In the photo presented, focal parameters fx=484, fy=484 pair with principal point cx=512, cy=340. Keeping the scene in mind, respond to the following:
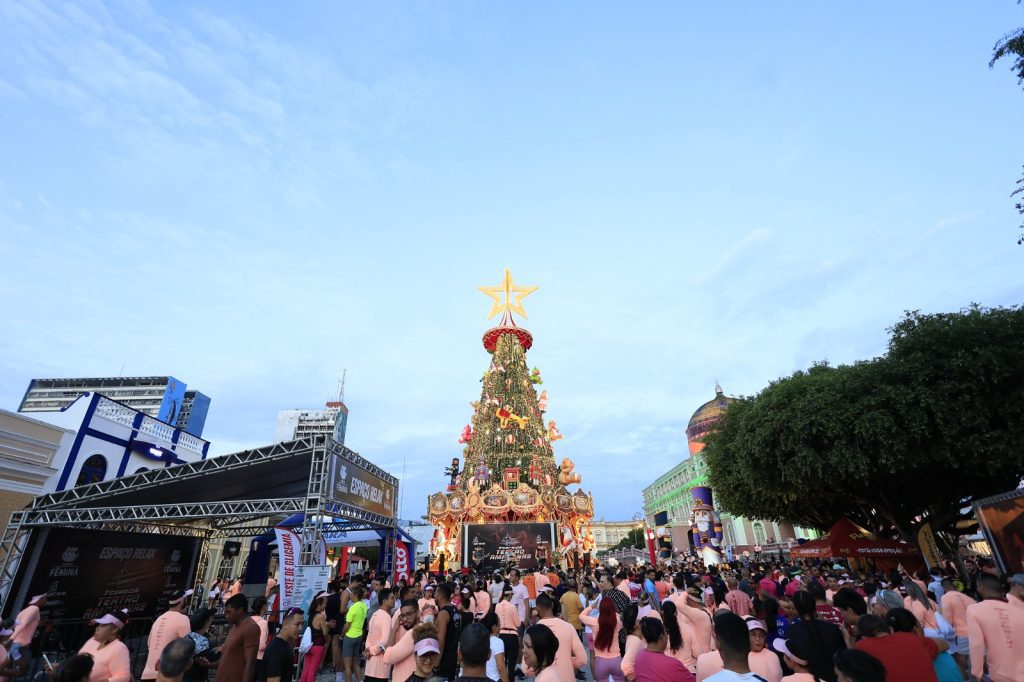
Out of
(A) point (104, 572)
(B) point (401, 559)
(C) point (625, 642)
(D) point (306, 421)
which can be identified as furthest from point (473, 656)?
(D) point (306, 421)

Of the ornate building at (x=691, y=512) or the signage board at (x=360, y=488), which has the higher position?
the ornate building at (x=691, y=512)

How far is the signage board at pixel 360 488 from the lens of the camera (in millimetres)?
12109

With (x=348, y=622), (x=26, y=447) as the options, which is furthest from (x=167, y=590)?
(x=348, y=622)

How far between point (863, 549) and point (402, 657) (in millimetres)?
20841

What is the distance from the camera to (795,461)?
1812 cm

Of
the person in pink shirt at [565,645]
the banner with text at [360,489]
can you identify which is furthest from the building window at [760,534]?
the person in pink shirt at [565,645]

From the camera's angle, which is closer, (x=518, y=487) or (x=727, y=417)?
(x=727, y=417)

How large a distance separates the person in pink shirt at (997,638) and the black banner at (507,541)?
20.9 metres

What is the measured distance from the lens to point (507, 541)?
2469 cm

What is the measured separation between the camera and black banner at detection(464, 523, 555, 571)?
2417 centimetres

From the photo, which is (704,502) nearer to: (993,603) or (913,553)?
(913,553)

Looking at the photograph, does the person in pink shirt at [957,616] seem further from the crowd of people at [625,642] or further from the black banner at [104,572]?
the black banner at [104,572]

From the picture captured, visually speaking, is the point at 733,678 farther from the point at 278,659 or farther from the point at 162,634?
the point at 162,634

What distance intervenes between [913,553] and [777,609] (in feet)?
61.1
